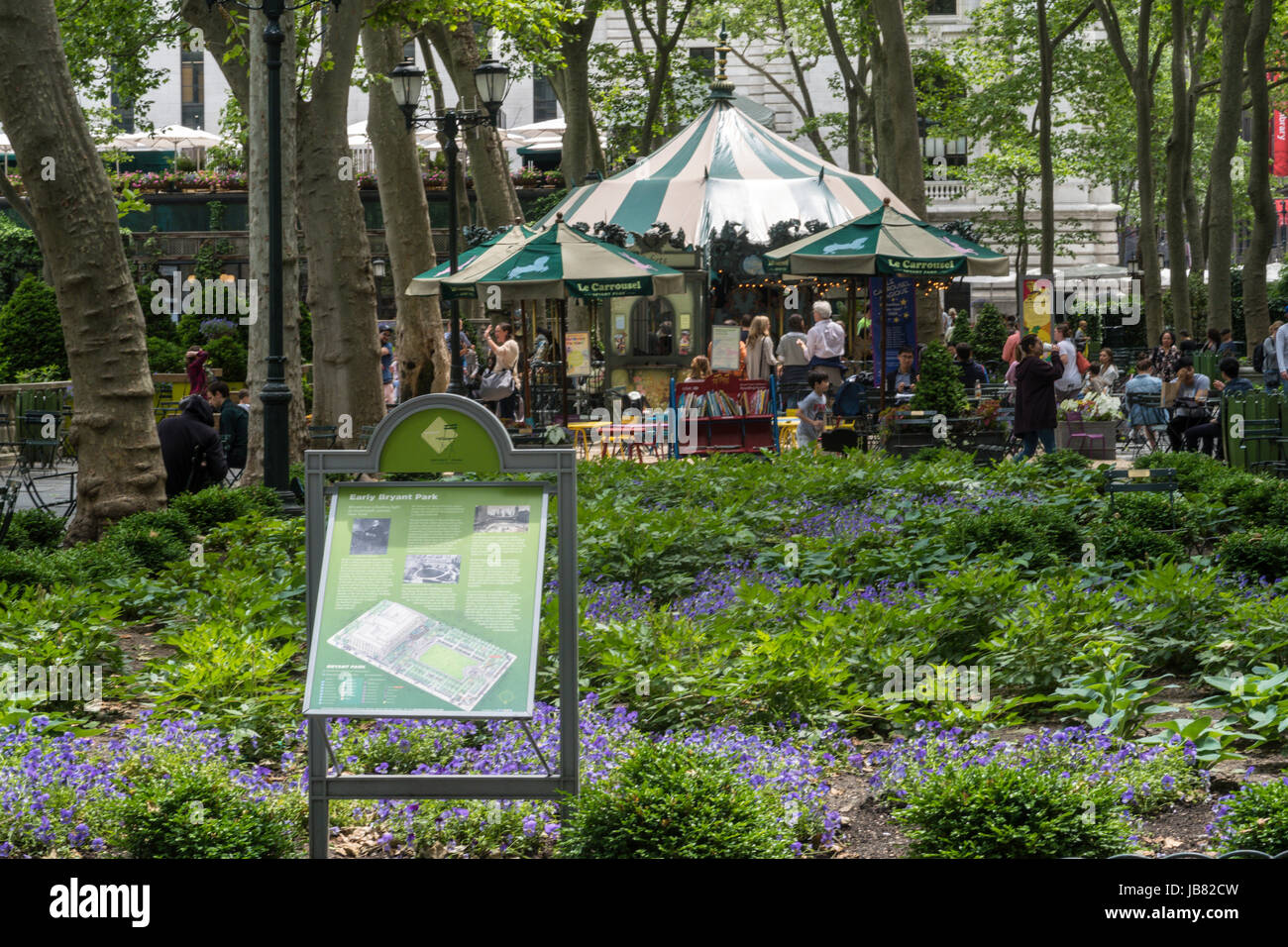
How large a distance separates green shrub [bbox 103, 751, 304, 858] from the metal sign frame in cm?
20

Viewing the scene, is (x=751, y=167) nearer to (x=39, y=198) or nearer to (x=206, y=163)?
(x=39, y=198)

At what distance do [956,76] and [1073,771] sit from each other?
44.4 m

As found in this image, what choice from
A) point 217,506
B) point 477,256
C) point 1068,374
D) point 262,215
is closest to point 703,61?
point 477,256

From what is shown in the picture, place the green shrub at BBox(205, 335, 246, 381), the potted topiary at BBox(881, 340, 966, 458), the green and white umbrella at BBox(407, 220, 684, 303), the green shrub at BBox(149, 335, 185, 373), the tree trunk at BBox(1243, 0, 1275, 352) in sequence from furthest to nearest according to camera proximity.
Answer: the green shrub at BBox(149, 335, 185, 373) → the green shrub at BBox(205, 335, 246, 381) → the tree trunk at BBox(1243, 0, 1275, 352) → the green and white umbrella at BBox(407, 220, 684, 303) → the potted topiary at BBox(881, 340, 966, 458)

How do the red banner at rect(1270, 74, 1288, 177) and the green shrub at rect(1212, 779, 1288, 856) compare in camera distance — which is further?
the red banner at rect(1270, 74, 1288, 177)

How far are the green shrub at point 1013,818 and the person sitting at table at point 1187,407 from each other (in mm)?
15214

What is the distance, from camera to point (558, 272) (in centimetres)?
2027

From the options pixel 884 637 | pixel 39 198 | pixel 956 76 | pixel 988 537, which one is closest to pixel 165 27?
pixel 39 198

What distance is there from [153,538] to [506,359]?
1294cm

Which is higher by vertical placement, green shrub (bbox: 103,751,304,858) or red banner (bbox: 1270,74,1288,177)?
red banner (bbox: 1270,74,1288,177)

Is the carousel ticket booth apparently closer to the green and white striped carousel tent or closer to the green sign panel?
the green and white striped carousel tent

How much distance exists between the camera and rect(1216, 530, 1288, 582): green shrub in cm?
978

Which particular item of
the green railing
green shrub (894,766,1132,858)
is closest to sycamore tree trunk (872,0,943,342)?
the green railing

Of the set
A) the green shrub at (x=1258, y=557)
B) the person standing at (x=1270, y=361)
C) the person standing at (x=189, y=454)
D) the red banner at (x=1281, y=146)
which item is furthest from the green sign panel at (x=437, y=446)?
the red banner at (x=1281, y=146)
